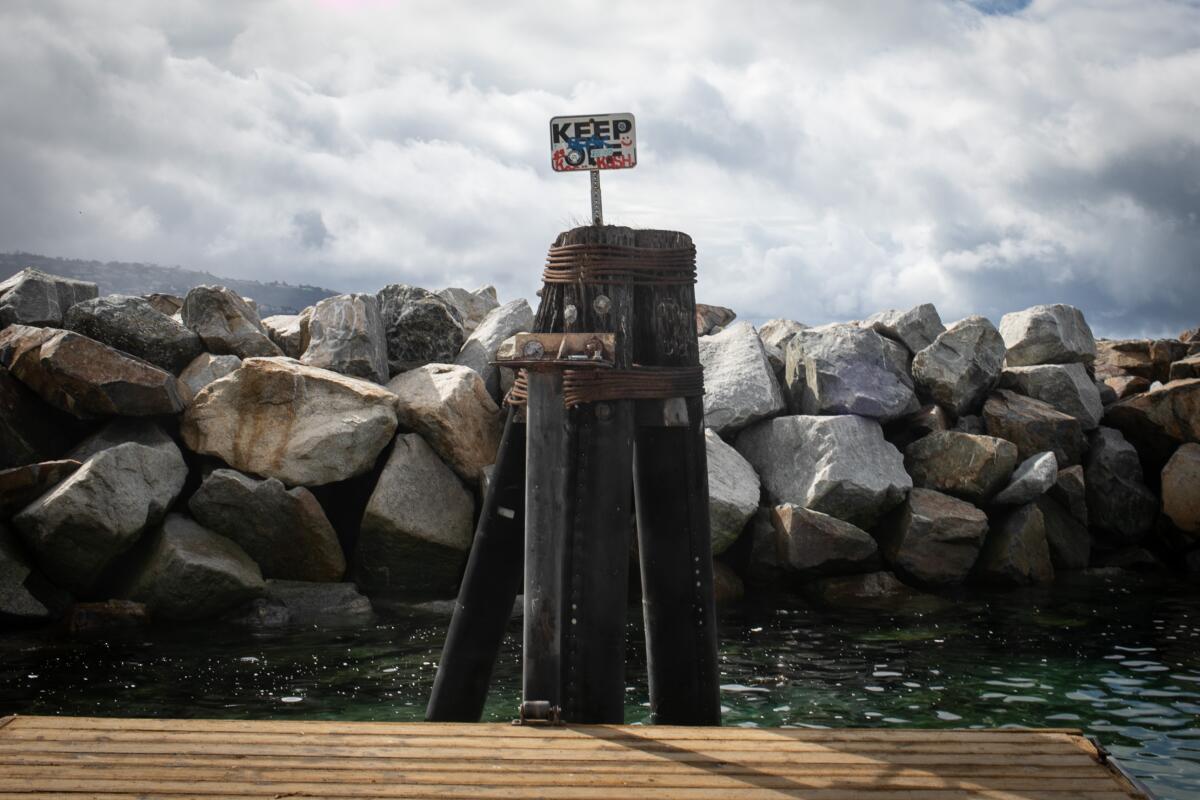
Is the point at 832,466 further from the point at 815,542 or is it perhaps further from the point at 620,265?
the point at 620,265

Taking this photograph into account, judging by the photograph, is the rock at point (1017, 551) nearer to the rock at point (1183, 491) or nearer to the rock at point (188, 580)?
the rock at point (1183, 491)

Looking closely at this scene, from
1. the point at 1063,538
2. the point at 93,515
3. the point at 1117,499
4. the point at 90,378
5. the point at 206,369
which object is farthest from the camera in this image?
the point at 1117,499

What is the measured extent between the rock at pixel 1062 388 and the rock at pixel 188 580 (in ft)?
37.1

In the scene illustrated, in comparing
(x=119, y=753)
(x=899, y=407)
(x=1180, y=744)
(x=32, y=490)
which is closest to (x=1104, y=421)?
(x=899, y=407)

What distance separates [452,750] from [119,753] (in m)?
1.38

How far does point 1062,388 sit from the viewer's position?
16.7 meters

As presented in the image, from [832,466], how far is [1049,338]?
6.42 m

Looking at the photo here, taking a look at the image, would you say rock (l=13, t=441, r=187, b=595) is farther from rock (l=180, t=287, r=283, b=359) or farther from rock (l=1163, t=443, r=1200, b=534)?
rock (l=1163, t=443, r=1200, b=534)

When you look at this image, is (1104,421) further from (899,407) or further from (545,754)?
(545,754)

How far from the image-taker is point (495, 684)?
31.4 ft

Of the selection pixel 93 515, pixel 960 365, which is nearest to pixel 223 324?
pixel 93 515

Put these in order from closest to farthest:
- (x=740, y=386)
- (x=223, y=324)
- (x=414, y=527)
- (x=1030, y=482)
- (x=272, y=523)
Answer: (x=272, y=523) < (x=414, y=527) < (x=1030, y=482) < (x=740, y=386) < (x=223, y=324)

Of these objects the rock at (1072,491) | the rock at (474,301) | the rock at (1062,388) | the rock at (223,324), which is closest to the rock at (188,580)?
the rock at (223,324)

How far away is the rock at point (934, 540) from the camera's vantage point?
43.9 ft
